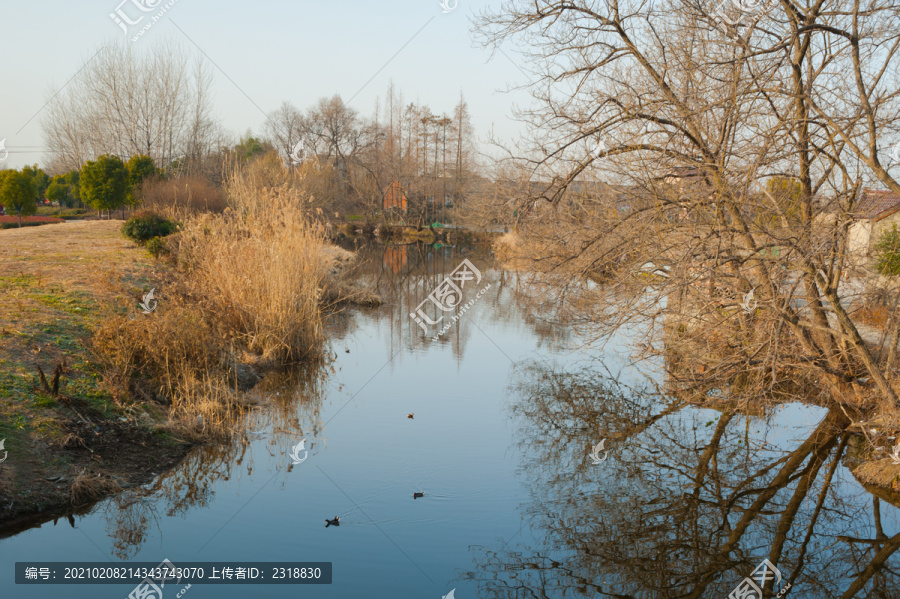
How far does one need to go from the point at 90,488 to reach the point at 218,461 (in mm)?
1393

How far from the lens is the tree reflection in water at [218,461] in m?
5.23

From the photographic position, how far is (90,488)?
533cm

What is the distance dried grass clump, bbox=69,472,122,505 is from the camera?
5.25 metres

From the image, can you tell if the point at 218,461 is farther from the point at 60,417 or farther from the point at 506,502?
the point at 506,502

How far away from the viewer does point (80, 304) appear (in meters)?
8.99

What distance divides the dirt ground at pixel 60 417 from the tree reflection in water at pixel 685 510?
3.35 metres

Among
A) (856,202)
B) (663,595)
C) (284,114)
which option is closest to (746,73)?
(856,202)

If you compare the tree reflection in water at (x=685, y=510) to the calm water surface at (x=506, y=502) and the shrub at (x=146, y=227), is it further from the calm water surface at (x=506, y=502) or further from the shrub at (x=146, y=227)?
the shrub at (x=146, y=227)

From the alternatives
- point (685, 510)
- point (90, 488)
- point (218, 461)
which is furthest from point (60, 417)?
point (685, 510)

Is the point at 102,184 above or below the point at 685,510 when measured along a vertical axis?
above

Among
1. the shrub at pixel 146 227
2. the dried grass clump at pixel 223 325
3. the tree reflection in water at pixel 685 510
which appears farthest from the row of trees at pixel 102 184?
the tree reflection in water at pixel 685 510

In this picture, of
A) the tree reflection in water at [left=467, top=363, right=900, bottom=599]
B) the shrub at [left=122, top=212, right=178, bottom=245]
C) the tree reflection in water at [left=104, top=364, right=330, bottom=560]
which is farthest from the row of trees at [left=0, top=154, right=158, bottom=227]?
the tree reflection in water at [left=467, top=363, right=900, bottom=599]

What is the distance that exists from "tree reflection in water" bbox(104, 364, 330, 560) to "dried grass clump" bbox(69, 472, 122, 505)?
9cm

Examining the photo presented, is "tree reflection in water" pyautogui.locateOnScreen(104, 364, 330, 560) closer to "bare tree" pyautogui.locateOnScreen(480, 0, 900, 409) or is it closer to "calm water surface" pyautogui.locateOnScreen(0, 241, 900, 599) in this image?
"calm water surface" pyautogui.locateOnScreen(0, 241, 900, 599)
